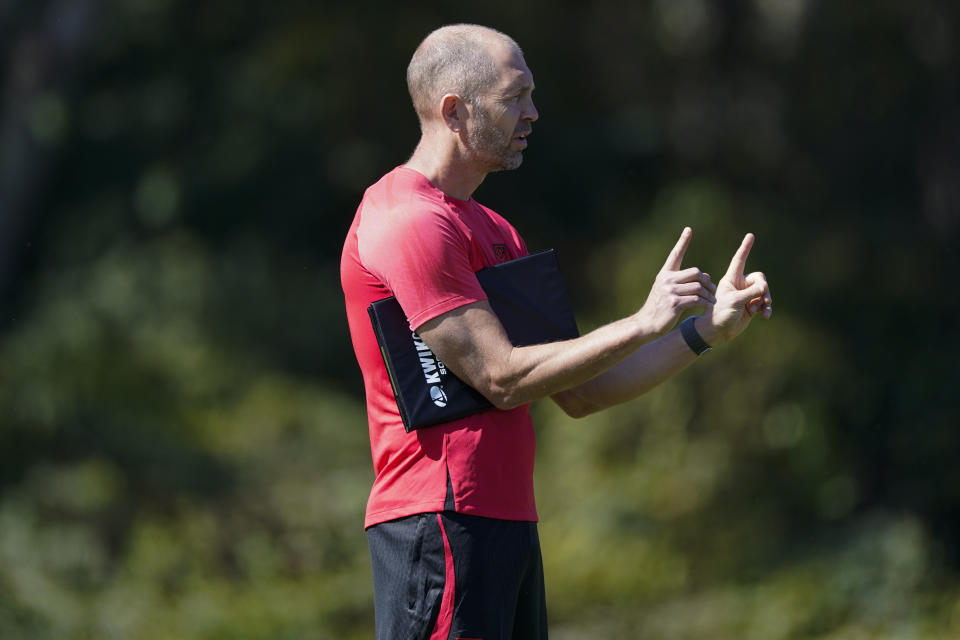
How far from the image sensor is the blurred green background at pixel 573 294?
254 inches

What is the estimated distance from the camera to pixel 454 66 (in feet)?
Answer: 9.24

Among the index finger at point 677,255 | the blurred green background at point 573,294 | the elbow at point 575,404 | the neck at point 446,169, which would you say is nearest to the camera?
the index finger at point 677,255

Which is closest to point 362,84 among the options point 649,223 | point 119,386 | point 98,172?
point 98,172

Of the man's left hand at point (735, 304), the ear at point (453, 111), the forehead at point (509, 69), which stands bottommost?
the man's left hand at point (735, 304)

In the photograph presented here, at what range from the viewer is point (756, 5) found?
9.69 meters

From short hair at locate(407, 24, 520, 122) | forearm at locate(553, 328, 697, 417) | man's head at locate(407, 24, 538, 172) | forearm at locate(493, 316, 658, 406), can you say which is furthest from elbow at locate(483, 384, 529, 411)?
short hair at locate(407, 24, 520, 122)

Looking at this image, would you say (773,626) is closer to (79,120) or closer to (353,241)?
(353,241)

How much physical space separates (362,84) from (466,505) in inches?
323

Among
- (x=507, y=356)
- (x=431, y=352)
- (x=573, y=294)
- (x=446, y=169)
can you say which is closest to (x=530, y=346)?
(x=507, y=356)

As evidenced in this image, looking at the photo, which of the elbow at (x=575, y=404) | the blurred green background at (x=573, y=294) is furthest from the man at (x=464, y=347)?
the blurred green background at (x=573, y=294)

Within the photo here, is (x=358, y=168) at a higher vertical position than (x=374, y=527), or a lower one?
higher

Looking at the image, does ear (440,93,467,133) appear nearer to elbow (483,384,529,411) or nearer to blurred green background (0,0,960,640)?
elbow (483,384,529,411)

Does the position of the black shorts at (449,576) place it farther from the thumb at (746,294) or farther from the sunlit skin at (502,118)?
the sunlit skin at (502,118)

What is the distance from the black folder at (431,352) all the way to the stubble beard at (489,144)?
9.2 inches
